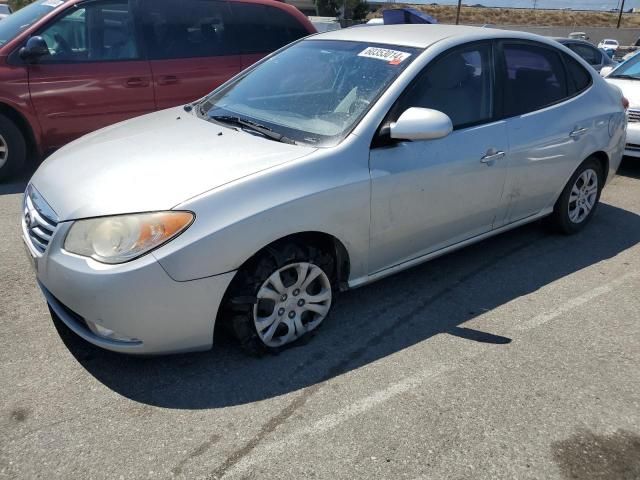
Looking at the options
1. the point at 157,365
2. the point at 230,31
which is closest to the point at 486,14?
the point at 230,31

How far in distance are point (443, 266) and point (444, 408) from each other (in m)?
1.64

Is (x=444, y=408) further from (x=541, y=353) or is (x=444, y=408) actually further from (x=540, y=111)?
(x=540, y=111)

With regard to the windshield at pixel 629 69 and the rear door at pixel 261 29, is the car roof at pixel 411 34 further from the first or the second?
the windshield at pixel 629 69

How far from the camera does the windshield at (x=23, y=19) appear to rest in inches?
223

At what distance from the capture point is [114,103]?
589 cm

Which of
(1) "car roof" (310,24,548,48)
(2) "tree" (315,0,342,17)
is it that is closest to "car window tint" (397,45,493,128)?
(1) "car roof" (310,24,548,48)

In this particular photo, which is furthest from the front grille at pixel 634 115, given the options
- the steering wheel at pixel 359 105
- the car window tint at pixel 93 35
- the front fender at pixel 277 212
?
the car window tint at pixel 93 35

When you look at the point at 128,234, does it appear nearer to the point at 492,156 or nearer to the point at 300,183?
the point at 300,183

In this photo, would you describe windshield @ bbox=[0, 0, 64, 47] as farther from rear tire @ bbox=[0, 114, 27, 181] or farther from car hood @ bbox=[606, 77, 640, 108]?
car hood @ bbox=[606, 77, 640, 108]

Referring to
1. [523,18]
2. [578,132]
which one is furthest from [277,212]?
[523,18]

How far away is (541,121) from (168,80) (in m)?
3.89

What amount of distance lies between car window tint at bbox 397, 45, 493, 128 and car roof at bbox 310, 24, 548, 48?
0.48 feet

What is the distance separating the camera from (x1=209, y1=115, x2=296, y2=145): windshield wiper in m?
3.14

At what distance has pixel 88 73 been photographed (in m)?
5.71
